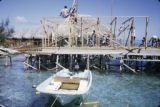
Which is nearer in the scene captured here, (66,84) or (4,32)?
(66,84)

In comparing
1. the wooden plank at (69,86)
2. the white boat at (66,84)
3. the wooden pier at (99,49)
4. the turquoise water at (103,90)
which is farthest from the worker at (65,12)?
the wooden plank at (69,86)

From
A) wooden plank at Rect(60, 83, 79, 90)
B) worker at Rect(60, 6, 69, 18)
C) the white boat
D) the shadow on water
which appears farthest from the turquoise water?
worker at Rect(60, 6, 69, 18)

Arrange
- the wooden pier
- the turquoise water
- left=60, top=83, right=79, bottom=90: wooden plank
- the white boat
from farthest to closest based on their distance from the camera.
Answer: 1. the wooden pier
2. the turquoise water
3. left=60, top=83, right=79, bottom=90: wooden plank
4. the white boat

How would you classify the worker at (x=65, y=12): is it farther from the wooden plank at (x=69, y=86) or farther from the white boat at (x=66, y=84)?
the wooden plank at (x=69, y=86)

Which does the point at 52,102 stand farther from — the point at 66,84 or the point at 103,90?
the point at 103,90

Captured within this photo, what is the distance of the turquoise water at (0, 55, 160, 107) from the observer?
654 inches

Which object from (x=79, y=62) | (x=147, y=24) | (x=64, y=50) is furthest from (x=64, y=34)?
(x=147, y=24)

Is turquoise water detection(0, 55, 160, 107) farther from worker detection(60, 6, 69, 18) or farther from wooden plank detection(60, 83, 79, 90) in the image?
worker detection(60, 6, 69, 18)

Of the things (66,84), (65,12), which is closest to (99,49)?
(65,12)

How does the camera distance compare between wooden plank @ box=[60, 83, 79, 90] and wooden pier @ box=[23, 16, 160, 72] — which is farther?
wooden pier @ box=[23, 16, 160, 72]

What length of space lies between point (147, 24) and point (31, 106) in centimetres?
1759

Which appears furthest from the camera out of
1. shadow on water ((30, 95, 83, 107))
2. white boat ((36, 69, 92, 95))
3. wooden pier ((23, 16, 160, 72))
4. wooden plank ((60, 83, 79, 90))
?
wooden pier ((23, 16, 160, 72))

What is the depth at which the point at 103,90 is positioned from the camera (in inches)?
799

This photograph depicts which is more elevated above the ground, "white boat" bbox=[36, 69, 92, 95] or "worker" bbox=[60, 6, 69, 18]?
"worker" bbox=[60, 6, 69, 18]
